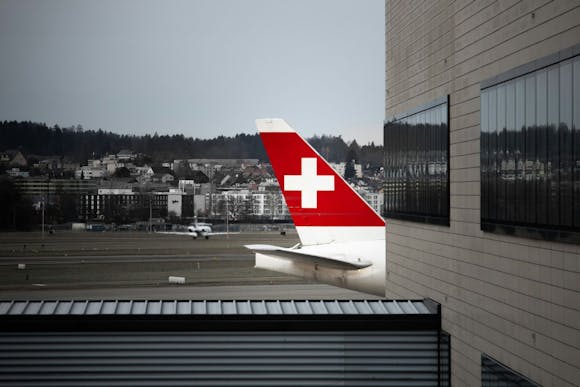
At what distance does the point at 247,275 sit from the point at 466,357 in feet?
134

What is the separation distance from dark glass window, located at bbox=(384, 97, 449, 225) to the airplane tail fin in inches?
204

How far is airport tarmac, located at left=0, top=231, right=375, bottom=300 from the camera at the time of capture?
41.9 metres

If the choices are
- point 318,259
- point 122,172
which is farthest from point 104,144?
point 318,259

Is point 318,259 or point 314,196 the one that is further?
point 314,196

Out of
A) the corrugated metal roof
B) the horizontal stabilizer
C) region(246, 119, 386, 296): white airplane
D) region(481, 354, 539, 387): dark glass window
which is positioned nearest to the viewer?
region(481, 354, 539, 387): dark glass window

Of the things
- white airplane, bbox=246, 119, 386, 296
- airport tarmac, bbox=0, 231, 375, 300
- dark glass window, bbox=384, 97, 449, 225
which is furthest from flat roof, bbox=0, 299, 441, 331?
airport tarmac, bbox=0, 231, 375, 300

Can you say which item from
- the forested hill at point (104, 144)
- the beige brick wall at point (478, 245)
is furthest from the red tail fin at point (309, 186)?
the forested hill at point (104, 144)

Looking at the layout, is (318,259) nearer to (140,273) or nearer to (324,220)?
(324,220)

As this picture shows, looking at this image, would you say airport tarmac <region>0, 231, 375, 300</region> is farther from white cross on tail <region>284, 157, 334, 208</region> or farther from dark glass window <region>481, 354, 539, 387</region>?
dark glass window <region>481, 354, 539, 387</region>

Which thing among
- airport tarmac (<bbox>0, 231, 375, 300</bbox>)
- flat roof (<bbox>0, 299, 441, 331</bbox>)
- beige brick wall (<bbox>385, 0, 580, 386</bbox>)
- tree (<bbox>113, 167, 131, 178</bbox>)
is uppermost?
tree (<bbox>113, 167, 131, 178</bbox>)

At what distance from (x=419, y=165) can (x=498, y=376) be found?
502cm

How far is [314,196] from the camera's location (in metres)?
24.1

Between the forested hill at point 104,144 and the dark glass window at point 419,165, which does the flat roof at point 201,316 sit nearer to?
the dark glass window at point 419,165

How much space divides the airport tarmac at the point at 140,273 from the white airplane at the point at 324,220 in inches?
607
